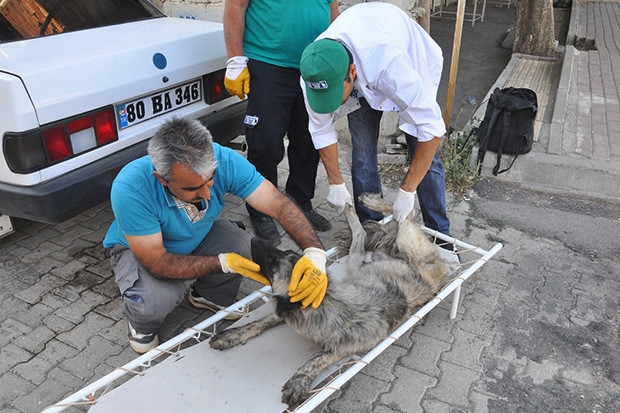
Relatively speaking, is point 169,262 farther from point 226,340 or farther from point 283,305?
point 283,305

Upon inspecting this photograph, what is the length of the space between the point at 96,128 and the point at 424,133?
1.89m

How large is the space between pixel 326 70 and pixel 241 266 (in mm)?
1002

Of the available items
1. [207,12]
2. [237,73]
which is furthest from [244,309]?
[207,12]

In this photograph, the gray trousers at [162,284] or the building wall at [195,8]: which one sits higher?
the building wall at [195,8]

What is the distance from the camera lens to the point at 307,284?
7.23 feet

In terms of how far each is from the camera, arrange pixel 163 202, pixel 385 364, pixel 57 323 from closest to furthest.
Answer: pixel 163 202, pixel 385 364, pixel 57 323

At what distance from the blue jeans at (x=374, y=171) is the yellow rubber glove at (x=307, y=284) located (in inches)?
52.3

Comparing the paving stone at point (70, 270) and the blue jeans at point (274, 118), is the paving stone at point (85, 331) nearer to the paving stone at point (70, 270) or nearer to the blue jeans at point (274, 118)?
the paving stone at point (70, 270)

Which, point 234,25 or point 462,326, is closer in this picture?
point 462,326

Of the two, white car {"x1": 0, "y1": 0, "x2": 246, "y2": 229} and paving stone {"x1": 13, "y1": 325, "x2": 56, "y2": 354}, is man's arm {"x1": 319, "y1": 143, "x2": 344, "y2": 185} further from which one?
paving stone {"x1": 13, "y1": 325, "x2": 56, "y2": 354}

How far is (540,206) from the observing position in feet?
14.2

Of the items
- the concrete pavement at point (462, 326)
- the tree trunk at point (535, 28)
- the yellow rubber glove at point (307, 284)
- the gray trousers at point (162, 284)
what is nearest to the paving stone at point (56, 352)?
the concrete pavement at point (462, 326)

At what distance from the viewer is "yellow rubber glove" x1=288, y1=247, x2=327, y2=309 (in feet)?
7.25

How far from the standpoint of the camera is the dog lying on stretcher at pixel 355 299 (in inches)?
90.4
